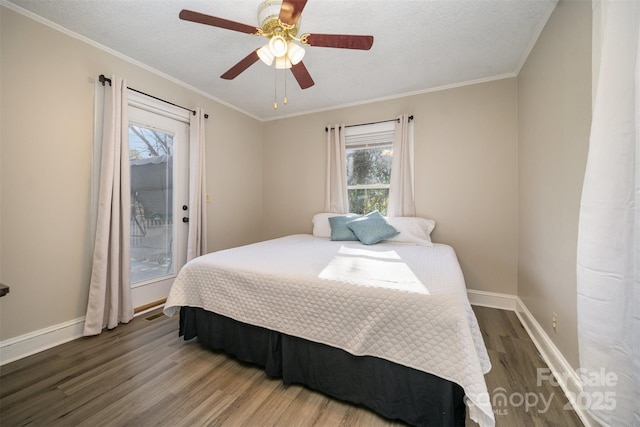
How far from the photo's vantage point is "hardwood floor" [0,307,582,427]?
1.29 meters

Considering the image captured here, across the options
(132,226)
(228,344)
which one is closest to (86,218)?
(132,226)

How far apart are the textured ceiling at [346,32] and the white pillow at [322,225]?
1.60m

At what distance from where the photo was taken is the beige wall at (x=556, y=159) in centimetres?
140

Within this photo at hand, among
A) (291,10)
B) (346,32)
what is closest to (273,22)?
(291,10)

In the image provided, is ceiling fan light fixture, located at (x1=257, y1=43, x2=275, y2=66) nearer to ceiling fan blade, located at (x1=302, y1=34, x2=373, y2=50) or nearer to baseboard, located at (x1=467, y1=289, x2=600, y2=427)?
ceiling fan blade, located at (x1=302, y1=34, x2=373, y2=50)

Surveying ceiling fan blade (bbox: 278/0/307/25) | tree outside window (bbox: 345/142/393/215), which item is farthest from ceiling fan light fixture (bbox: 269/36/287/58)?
tree outside window (bbox: 345/142/393/215)

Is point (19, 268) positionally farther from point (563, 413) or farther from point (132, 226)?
point (563, 413)

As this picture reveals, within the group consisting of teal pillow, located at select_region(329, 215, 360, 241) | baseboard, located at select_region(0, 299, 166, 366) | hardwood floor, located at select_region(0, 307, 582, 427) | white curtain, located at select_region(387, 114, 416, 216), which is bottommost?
hardwood floor, located at select_region(0, 307, 582, 427)

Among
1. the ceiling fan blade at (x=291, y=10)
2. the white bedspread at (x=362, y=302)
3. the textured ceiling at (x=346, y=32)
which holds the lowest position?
the white bedspread at (x=362, y=302)

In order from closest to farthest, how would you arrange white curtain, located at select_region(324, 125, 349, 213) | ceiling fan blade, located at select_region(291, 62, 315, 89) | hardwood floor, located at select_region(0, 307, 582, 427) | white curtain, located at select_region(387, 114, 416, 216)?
hardwood floor, located at select_region(0, 307, 582, 427)
ceiling fan blade, located at select_region(291, 62, 315, 89)
white curtain, located at select_region(387, 114, 416, 216)
white curtain, located at select_region(324, 125, 349, 213)

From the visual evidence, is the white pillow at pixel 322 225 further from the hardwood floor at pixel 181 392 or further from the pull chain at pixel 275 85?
the hardwood floor at pixel 181 392

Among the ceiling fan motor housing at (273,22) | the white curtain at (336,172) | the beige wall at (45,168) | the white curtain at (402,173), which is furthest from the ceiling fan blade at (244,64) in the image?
the white curtain at (402,173)

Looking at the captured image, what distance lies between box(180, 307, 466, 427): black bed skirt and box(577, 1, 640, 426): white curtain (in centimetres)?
52

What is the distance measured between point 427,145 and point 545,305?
1.97 meters
